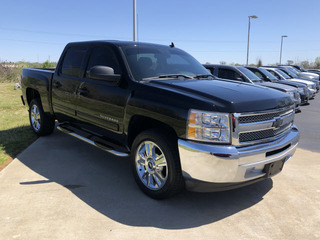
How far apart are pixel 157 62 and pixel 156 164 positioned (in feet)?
5.38

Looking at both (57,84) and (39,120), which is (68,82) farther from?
(39,120)

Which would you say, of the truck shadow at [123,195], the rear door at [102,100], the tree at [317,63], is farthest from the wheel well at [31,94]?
the tree at [317,63]

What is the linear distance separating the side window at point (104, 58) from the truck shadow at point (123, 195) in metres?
1.58

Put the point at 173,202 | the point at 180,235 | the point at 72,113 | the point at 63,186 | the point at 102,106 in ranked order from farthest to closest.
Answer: the point at 72,113, the point at 102,106, the point at 63,186, the point at 173,202, the point at 180,235

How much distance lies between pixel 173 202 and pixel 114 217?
0.76 metres

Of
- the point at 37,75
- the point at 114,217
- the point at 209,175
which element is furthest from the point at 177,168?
the point at 37,75

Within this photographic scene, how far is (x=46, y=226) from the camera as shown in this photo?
9.41 ft

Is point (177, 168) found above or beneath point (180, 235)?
above

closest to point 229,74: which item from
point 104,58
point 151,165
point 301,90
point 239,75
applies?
point 239,75

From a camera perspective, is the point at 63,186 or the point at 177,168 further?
the point at 63,186

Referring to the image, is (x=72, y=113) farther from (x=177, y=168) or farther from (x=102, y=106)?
(x=177, y=168)

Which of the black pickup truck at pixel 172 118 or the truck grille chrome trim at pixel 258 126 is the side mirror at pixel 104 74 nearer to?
the black pickup truck at pixel 172 118

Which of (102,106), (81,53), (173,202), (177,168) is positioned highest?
(81,53)

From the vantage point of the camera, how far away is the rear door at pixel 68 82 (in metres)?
4.72
